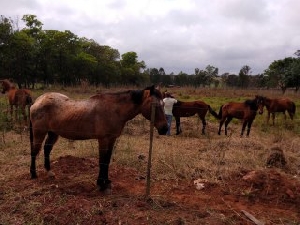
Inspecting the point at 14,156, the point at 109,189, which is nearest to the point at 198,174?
the point at 109,189

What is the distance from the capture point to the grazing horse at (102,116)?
5.32 meters

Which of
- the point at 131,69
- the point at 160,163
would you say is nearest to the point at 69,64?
the point at 131,69

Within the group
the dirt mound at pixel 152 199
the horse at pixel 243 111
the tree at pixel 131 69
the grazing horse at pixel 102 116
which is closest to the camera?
the dirt mound at pixel 152 199

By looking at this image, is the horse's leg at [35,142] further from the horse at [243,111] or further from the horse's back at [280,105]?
the horse's back at [280,105]

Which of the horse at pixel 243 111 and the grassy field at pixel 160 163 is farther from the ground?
the horse at pixel 243 111

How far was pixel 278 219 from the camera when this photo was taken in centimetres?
466

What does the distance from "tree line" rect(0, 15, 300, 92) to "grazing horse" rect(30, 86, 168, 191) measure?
2656 cm

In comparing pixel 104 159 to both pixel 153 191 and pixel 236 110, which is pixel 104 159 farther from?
pixel 236 110

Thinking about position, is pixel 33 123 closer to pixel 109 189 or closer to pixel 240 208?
pixel 109 189

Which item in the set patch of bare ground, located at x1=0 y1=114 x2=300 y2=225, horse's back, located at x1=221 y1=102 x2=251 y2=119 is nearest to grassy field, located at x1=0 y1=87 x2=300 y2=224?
patch of bare ground, located at x1=0 y1=114 x2=300 y2=225

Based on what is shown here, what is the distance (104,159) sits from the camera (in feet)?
17.7

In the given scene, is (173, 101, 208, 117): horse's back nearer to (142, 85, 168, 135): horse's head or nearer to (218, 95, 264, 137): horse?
(218, 95, 264, 137): horse

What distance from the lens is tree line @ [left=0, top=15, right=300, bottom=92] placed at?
32.8 m

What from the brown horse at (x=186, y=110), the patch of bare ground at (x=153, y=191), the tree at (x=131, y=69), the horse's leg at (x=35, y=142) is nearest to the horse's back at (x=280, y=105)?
the brown horse at (x=186, y=110)
